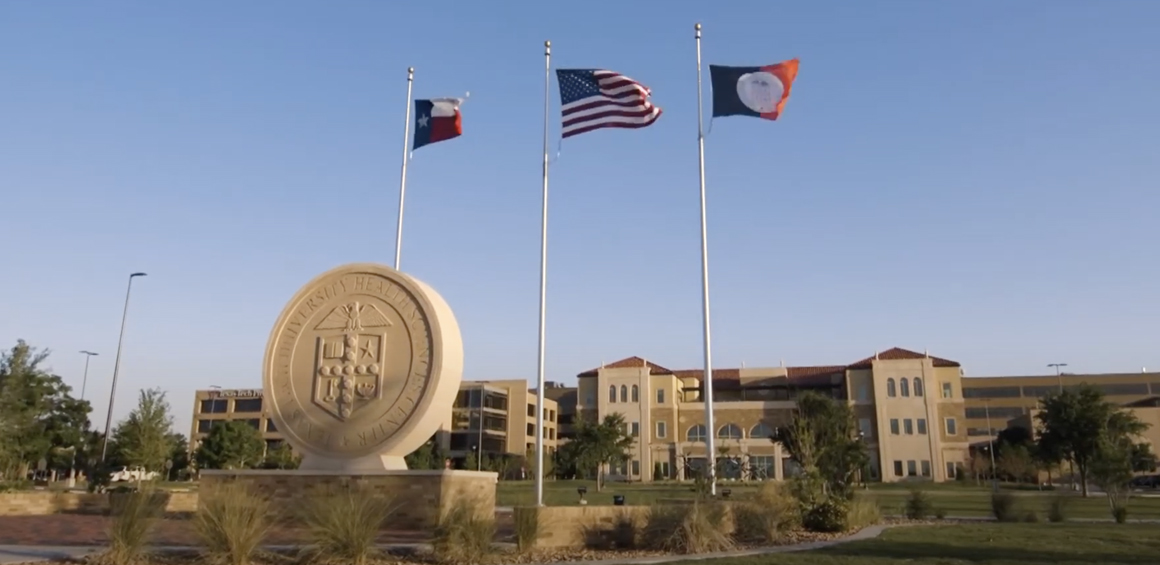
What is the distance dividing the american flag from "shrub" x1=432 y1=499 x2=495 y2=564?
1202cm

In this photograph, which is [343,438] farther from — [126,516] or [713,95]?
[713,95]

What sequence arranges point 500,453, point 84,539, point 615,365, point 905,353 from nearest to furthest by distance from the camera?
point 84,539 < point 905,353 < point 615,365 < point 500,453

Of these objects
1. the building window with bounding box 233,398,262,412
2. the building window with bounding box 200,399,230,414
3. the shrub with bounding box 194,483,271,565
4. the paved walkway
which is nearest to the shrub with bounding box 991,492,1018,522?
the paved walkway

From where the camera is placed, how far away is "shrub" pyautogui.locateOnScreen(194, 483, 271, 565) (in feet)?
36.3

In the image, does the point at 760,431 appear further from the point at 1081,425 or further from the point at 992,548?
the point at 992,548

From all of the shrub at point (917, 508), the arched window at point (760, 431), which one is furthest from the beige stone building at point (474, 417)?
the shrub at point (917, 508)

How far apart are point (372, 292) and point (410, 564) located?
28.1 feet

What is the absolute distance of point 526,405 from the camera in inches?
3391

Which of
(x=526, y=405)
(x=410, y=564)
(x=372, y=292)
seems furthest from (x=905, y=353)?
(x=410, y=564)

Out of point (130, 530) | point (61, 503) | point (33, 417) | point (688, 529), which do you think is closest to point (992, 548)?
point (688, 529)

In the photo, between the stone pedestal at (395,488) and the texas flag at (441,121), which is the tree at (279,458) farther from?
the stone pedestal at (395,488)

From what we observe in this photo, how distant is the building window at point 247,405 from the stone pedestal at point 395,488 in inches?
3244

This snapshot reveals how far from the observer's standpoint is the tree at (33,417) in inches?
1252

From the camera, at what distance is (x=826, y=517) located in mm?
17625
